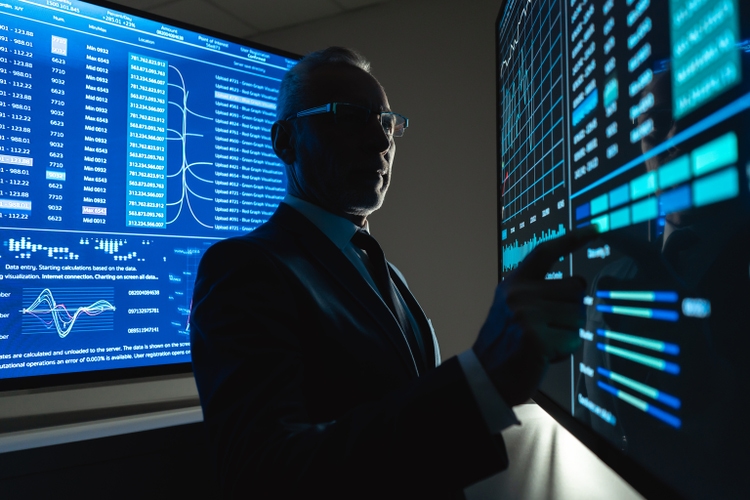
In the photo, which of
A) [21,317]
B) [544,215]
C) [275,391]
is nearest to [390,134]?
[544,215]

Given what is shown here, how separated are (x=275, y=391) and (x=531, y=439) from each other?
708 mm

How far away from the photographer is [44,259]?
1.21 meters

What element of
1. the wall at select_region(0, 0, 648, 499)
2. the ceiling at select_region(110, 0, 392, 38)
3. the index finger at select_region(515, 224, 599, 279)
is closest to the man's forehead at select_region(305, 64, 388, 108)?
the index finger at select_region(515, 224, 599, 279)

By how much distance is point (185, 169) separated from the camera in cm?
150

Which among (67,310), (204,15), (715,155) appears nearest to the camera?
(715,155)

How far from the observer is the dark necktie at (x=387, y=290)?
0.93 meters

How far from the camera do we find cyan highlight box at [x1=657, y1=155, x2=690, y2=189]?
40 centimetres

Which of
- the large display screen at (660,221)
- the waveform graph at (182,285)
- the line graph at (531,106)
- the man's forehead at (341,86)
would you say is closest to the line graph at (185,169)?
the waveform graph at (182,285)

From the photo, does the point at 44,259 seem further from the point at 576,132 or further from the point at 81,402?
the point at 576,132

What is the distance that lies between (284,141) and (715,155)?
3.05 ft

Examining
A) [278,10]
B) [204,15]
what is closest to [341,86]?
[278,10]

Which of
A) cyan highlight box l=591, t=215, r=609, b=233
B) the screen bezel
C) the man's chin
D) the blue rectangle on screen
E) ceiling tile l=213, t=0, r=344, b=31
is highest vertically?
ceiling tile l=213, t=0, r=344, b=31

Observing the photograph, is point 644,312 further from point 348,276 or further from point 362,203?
point 362,203

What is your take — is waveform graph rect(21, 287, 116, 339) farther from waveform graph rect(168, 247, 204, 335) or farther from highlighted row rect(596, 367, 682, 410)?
highlighted row rect(596, 367, 682, 410)
